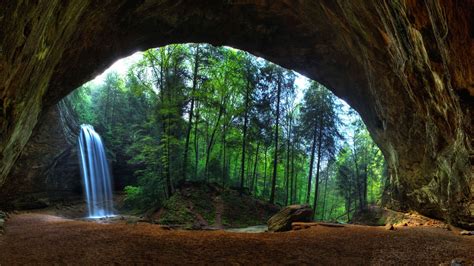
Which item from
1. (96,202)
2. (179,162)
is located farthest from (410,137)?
(96,202)

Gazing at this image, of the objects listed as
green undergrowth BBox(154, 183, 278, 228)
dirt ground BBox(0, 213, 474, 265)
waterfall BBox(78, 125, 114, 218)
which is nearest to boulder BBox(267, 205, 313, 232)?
dirt ground BBox(0, 213, 474, 265)

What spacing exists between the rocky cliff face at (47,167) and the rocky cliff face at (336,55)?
0.97 m

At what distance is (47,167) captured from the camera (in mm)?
20734

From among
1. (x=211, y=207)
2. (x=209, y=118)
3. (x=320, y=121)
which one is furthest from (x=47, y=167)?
(x=320, y=121)

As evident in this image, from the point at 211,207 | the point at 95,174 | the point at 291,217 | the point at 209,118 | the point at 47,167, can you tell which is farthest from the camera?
the point at 209,118

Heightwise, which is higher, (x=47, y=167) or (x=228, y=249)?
(x=47, y=167)

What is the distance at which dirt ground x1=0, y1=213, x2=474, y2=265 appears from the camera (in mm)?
5180

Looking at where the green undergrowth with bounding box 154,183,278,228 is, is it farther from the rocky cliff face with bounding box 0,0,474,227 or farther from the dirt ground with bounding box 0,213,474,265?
the dirt ground with bounding box 0,213,474,265

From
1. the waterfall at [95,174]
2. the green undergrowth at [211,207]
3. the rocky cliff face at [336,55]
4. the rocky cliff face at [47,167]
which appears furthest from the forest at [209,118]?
the rocky cliff face at [336,55]

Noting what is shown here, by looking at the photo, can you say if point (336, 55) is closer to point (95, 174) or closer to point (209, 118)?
point (209, 118)

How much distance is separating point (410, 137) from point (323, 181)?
35619mm

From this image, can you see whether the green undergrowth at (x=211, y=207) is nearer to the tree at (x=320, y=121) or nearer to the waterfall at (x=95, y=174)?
the tree at (x=320, y=121)

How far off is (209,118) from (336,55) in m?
13.7

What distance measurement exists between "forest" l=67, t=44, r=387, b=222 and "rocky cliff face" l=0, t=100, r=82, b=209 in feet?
14.2
